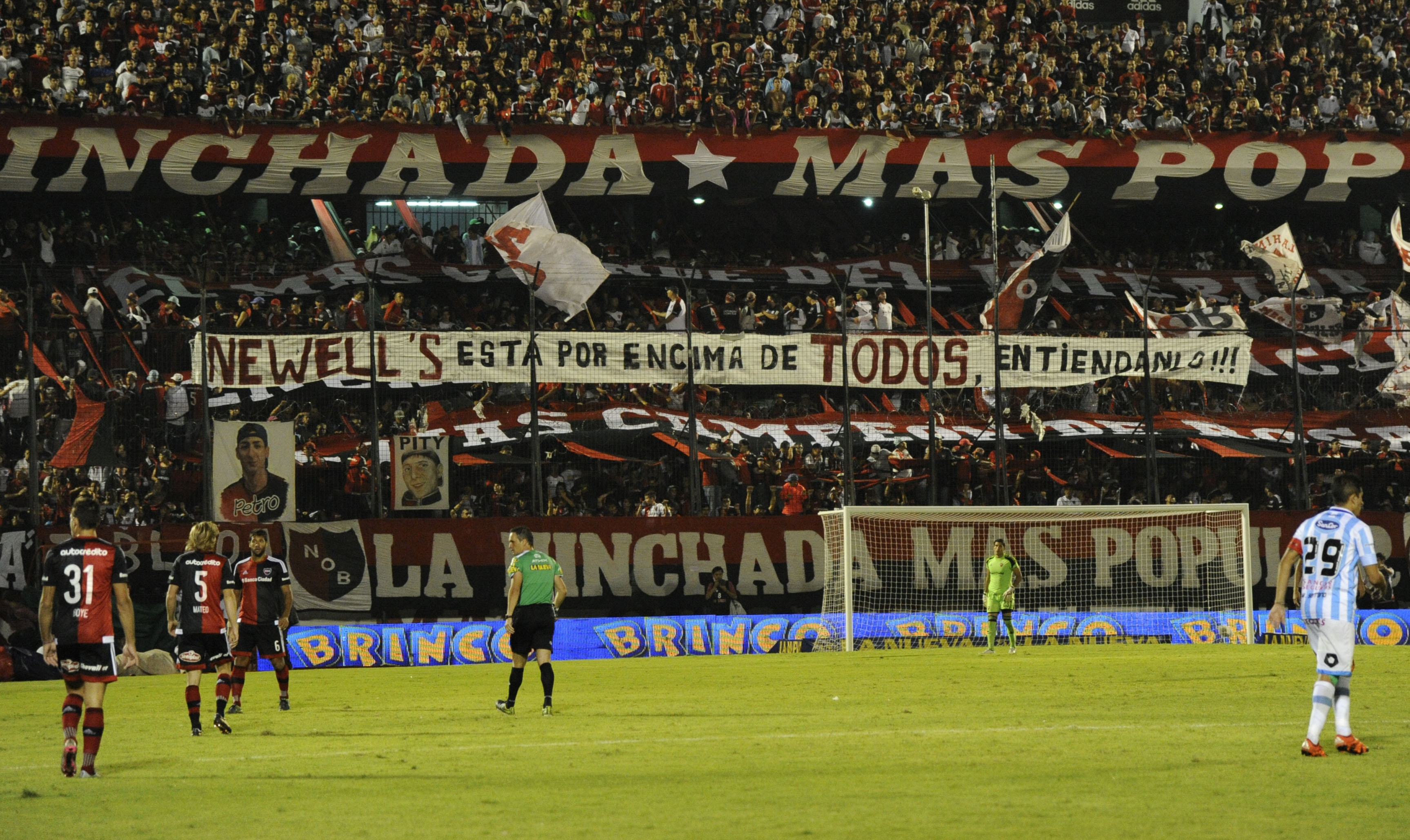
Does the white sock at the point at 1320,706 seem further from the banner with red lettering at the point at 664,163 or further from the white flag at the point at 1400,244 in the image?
the banner with red lettering at the point at 664,163

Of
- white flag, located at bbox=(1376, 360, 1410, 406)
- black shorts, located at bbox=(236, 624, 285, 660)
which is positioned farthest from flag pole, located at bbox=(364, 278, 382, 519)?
white flag, located at bbox=(1376, 360, 1410, 406)

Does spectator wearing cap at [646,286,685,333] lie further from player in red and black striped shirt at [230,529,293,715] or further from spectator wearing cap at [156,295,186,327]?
player in red and black striped shirt at [230,529,293,715]

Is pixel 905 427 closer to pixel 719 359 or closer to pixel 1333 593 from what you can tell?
pixel 719 359

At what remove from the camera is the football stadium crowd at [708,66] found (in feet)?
104

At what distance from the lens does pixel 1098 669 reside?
19.1 metres

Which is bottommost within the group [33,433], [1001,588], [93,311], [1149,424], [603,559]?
[1001,588]

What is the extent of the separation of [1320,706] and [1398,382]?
18.1 m

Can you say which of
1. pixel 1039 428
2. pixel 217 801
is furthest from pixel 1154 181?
pixel 217 801

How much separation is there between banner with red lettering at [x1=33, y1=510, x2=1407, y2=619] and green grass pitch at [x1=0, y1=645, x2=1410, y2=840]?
4.73 m

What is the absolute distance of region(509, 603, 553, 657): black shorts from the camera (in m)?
15.0

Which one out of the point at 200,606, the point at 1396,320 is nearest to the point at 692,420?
the point at 200,606

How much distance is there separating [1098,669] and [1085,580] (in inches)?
274

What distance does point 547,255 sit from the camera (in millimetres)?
27422

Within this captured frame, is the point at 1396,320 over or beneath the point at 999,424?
over
